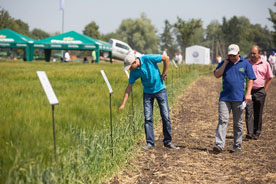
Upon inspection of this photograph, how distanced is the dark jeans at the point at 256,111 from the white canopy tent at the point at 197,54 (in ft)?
143

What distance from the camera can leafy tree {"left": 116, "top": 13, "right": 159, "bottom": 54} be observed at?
93.8 metres

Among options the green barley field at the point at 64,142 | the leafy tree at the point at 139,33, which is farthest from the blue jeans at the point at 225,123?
the leafy tree at the point at 139,33

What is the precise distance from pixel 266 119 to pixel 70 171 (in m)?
6.66

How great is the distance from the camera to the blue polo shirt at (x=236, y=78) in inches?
218

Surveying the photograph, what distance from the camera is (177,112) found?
9664 millimetres

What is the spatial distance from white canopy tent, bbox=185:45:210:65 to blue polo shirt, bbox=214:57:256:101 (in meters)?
44.9

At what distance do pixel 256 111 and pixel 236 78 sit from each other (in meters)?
1.80

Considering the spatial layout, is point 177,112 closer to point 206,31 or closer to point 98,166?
point 98,166

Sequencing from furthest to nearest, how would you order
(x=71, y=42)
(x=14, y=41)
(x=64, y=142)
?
(x=14, y=41) < (x=71, y=42) < (x=64, y=142)

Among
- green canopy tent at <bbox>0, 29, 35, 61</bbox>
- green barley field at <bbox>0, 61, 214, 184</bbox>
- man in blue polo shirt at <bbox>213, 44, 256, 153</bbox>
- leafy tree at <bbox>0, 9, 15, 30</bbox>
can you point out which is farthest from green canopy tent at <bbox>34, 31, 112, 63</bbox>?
leafy tree at <bbox>0, 9, 15, 30</bbox>

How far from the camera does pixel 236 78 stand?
5543 millimetres

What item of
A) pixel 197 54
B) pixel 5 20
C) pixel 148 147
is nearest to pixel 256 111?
pixel 148 147

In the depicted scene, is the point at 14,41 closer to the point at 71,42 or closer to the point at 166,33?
the point at 71,42

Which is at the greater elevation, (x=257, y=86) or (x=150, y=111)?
(x=257, y=86)
